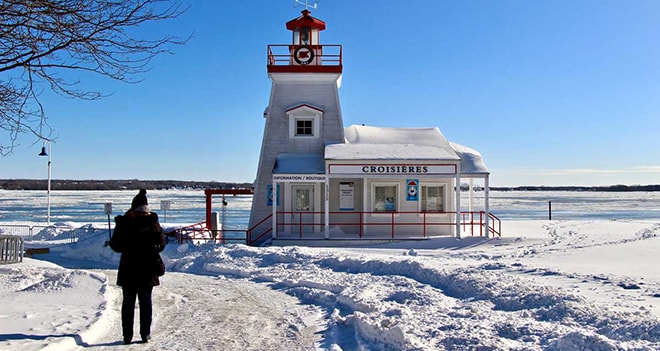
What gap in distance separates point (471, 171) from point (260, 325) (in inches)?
565

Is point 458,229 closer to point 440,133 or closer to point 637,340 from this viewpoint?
point 440,133

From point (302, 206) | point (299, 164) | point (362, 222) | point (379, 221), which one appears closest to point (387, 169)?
point (379, 221)

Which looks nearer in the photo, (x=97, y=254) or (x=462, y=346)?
(x=462, y=346)

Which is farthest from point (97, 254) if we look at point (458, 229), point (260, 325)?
point (260, 325)

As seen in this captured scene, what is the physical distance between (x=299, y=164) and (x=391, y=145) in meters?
3.69

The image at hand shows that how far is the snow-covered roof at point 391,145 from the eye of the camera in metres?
20.6

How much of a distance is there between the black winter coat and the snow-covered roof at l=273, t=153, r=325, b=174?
1353 centimetres

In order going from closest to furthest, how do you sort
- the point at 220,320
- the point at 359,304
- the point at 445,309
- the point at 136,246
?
1. the point at 136,246
2. the point at 445,309
3. the point at 220,320
4. the point at 359,304

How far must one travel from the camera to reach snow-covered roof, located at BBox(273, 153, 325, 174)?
20.7 metres

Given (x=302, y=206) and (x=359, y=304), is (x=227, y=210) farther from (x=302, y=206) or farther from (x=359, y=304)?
(x=359, y=304)

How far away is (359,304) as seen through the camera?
9.25 meters

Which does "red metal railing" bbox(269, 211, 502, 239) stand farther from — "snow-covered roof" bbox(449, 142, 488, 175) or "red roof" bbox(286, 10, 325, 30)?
"red roof" bbox(286, 10, 325, 30)

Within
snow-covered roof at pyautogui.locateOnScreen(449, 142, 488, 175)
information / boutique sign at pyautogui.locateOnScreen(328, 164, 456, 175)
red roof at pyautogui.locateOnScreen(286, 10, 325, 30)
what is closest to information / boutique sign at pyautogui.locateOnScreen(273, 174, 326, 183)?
information / boutique sign at pyautogui.locateOnScreen(328, 164, 456, 175)

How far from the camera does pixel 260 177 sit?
896 inches
